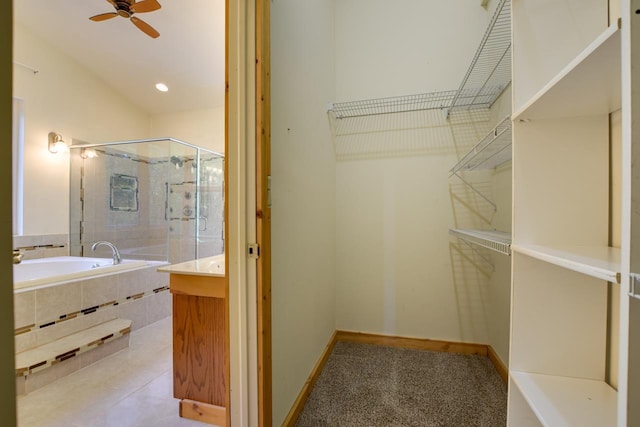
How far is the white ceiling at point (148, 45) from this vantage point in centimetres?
262

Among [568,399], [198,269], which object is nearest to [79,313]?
[198,269]

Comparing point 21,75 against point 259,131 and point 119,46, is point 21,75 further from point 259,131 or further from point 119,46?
point 259,131

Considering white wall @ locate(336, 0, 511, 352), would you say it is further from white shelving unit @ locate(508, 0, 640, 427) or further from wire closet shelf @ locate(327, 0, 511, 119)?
white shelving unit @ locate(508, 0, 640, 427)

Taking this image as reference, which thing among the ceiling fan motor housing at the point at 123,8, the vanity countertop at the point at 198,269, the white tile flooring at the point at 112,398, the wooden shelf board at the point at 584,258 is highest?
the ceiling fan motor housing at the point at 123,8

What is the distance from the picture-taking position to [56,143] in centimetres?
297

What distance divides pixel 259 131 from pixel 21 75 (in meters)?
3.46

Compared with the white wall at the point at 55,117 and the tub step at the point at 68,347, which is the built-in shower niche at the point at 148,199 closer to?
the white wall at the point at 55,117

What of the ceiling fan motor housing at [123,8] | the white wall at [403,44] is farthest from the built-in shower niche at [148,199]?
the white wall at [403,44]

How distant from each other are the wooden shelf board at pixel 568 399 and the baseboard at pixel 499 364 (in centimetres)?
102

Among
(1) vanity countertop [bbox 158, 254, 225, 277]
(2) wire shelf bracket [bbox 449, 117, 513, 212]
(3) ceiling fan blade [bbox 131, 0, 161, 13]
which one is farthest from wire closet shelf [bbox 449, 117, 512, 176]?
(3) ceiling fan blade [bbox 131, 0, 161, 13]

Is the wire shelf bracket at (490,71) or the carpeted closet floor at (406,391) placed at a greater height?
the wire shelf bracket at (490,71)

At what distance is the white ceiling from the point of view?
2621 millimetres

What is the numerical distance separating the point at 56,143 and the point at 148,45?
1539 millimetres

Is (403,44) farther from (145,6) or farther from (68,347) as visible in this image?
(68,347)
